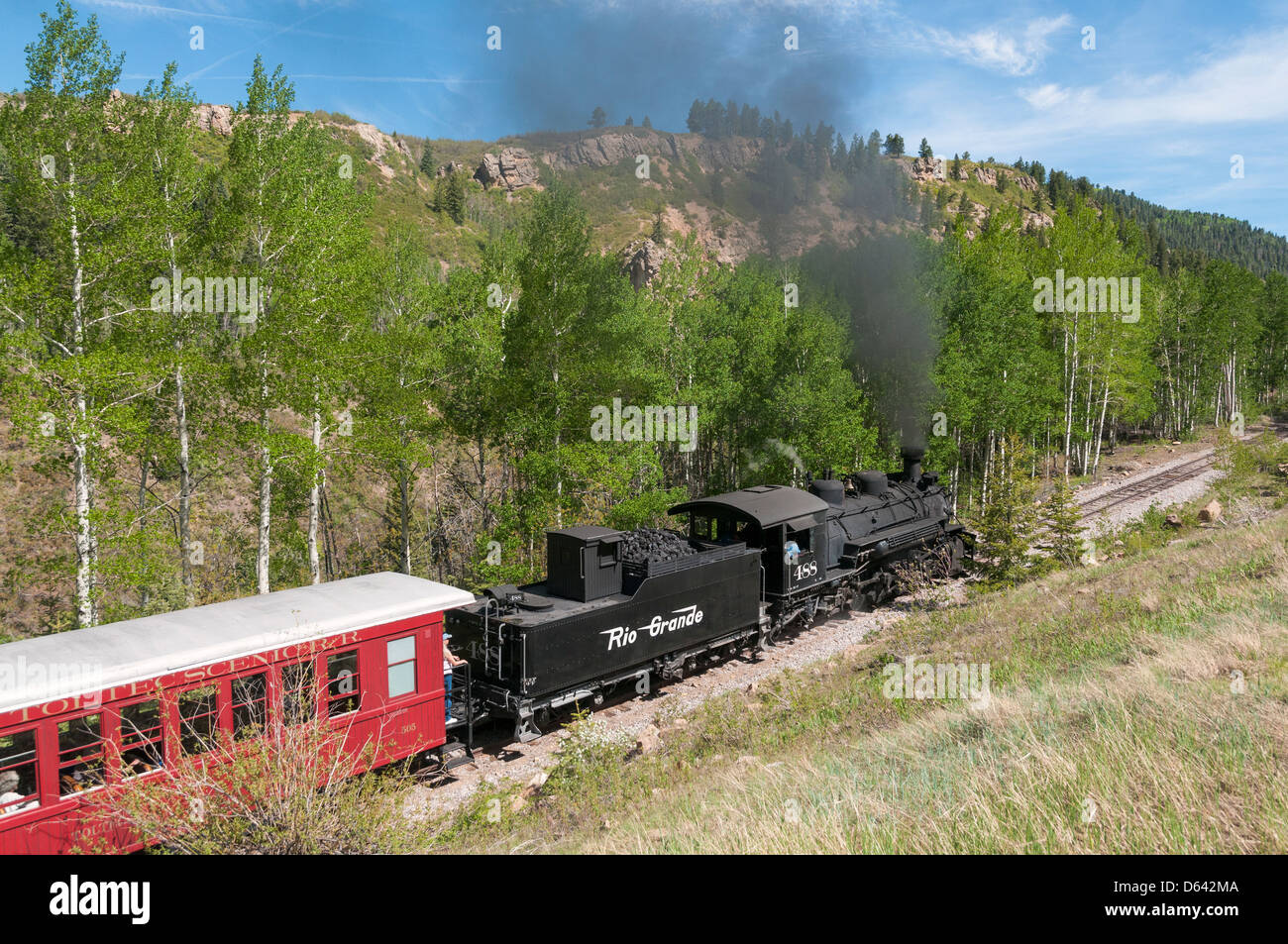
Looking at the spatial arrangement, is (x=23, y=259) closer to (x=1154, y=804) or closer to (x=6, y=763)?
(x=6, y=763)

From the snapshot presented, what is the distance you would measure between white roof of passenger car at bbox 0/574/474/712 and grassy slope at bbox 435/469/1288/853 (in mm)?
2872

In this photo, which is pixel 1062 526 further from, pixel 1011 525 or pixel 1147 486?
pixel 1147 486

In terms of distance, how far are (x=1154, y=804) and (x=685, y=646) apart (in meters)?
9.73

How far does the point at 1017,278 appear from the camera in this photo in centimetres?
2938

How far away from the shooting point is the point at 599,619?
12.2 m

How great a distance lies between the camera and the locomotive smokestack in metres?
20.6

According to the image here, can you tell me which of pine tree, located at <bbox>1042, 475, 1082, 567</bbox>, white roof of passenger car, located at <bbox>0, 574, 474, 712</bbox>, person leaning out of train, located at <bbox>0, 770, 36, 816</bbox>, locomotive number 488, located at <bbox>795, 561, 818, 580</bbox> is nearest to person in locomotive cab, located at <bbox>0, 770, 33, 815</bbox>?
person leaning out of train, located at <bbox>0, 770, 36, 816</bbox>

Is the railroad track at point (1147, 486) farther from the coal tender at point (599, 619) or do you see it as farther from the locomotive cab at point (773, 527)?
the coal tender at point (599, 619)

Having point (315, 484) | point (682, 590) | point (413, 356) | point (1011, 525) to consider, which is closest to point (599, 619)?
point (682, 590)

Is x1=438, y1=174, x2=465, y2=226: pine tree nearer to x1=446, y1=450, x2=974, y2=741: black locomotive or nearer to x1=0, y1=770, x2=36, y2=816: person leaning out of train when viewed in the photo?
x1=446, y1=450, x2=974, y2=741: black locomotive

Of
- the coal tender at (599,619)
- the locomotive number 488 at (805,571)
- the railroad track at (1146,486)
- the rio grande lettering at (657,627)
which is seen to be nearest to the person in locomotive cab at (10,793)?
the coal tender at (599,619)

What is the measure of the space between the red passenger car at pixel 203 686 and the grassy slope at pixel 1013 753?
2.09 m

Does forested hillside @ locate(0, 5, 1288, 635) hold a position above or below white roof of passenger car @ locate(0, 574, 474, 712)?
above

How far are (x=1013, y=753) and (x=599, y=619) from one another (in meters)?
7.26
